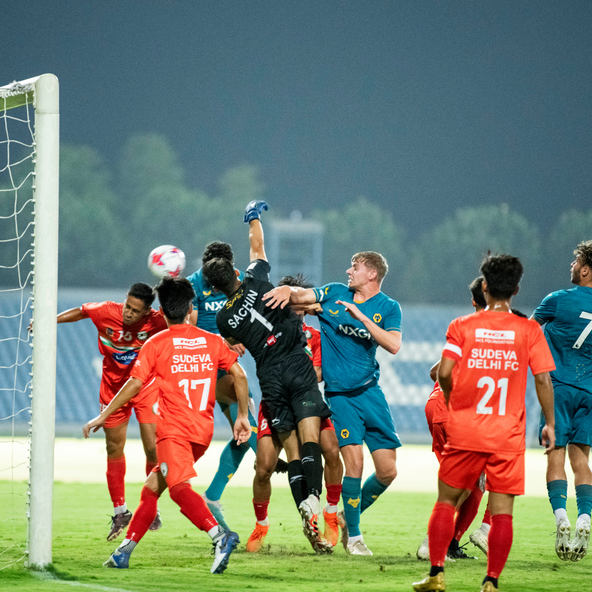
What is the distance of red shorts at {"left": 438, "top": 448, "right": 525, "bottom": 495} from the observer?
4949mm

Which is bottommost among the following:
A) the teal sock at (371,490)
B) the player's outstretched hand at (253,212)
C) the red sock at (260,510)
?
the red sock at (260,510)

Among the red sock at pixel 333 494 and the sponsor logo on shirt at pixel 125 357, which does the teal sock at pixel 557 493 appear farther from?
the sponsor logo on shirt at pixel 125 357

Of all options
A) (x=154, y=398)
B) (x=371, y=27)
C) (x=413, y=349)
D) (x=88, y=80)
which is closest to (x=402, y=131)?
(x=371, y=27)

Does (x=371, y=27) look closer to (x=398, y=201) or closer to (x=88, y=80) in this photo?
(x=398, y=201)

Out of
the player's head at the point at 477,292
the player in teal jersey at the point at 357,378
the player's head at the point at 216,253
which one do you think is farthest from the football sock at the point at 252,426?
the player's head at the point at 477,292

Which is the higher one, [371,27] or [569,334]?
[371,27]

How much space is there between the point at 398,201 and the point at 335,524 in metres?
65.5

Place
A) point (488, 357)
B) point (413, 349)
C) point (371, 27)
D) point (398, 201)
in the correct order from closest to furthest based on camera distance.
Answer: point (488, 357), point (413, 349), point (398, 201), point (371, 27)

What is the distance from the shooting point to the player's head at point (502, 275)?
5.09 meters

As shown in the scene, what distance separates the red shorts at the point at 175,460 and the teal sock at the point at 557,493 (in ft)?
9.21

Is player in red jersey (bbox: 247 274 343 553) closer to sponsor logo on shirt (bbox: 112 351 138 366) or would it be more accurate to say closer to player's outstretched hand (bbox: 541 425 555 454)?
sponsor logo on shirt (bbox: 112 351 138 366)

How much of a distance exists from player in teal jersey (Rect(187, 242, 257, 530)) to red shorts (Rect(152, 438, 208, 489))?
3.97ft

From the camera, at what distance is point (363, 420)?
22.8 ft

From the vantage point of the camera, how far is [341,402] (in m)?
6.95
